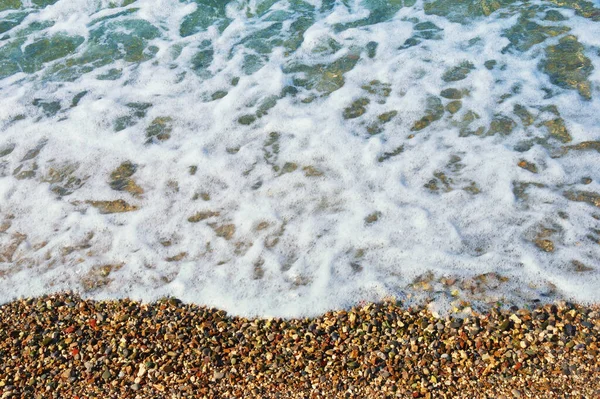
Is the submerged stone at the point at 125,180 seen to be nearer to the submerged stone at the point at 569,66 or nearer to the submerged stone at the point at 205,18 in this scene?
the submerged stone at the point at 205,18

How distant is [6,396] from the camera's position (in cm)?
380

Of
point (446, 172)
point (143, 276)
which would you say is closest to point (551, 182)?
point (446, 172)

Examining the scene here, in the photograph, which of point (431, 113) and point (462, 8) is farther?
point (462, 8)

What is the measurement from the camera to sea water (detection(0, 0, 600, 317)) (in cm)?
459

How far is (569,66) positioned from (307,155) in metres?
3.24

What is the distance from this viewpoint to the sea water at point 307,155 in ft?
15.0

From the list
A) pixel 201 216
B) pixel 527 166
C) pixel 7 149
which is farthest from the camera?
pixel 7 149

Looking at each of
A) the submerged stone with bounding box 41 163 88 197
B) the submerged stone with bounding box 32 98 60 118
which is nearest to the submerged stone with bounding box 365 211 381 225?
the submerged stone with bounding box 41 163 88 197

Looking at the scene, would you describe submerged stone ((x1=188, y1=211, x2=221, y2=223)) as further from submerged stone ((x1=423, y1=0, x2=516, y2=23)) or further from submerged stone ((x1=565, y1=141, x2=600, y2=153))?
A: submerged stone ((x1=423, y1=0, x2=516, y2=23))

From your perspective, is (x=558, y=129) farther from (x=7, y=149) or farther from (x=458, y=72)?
(x=7, y=149)

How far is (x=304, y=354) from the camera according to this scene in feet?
12.8

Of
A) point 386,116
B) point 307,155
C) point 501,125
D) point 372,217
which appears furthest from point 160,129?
point 501,125

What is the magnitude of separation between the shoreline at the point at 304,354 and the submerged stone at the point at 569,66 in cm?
329

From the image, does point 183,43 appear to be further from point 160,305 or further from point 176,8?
point 160,305
